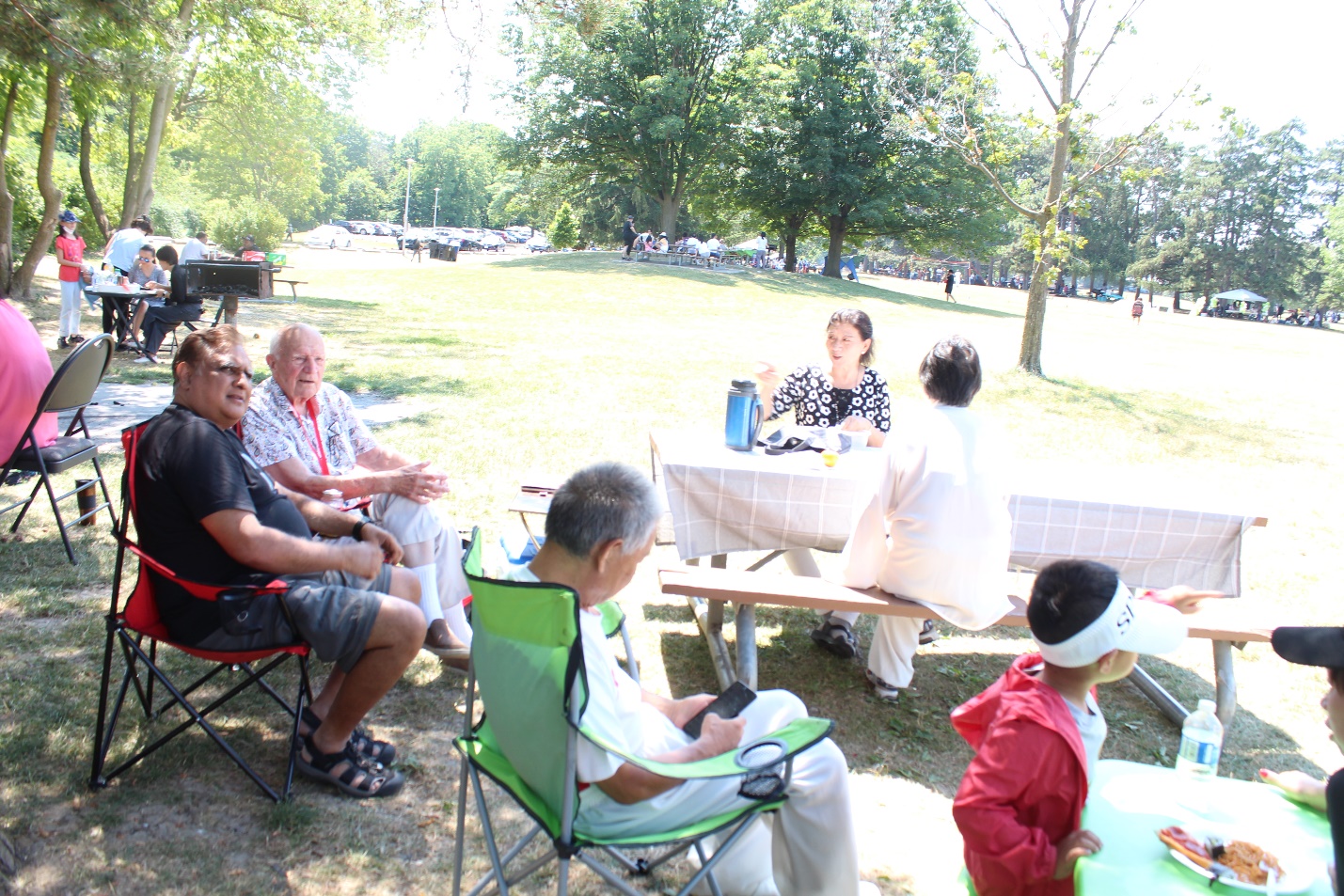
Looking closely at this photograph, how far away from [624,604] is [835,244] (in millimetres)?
38315

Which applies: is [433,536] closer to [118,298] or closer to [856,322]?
[856,322]

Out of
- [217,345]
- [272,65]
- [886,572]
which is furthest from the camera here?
[272,65]

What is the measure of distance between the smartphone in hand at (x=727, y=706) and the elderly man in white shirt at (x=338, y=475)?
1484 millimetres

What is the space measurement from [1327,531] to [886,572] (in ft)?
18.9

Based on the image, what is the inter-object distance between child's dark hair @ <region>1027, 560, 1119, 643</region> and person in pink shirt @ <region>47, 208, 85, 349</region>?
12.8 meters

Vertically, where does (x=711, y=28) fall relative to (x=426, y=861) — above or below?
above

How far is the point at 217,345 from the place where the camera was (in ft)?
9.96

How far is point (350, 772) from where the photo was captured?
9.79 feet

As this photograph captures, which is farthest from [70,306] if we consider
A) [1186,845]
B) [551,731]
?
[1186,845]

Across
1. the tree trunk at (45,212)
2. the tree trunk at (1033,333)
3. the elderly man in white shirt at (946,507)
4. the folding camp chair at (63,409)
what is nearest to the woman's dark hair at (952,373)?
the elderly man in white shirt at (946,507)

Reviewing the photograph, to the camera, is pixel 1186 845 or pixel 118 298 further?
pixel 118 298

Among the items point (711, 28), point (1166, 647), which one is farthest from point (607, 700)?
point (711, 28)

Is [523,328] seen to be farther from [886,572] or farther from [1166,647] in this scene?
[1166,647]

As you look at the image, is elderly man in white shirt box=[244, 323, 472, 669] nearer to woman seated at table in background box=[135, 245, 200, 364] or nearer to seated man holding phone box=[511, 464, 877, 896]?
seated man holding phone box=[511, 464, 877, 896]
